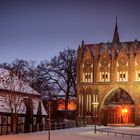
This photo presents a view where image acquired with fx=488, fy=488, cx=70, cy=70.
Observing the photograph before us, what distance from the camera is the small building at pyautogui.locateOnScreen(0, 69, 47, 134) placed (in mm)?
62509

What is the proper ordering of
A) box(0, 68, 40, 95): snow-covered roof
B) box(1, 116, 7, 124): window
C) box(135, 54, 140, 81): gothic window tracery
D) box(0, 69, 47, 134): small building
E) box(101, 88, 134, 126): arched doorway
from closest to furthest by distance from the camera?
box(1, 116, 7, 124): window → box(0, 69, 47, 134): small building → box(0, 68, 40, 95): snow-covered roof → box(101, 88, 134, 126): arched doorway → box(135, 54, 140, 81): gothic window tracery

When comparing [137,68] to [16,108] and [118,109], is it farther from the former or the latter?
[16,108]

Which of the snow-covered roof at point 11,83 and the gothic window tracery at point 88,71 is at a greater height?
the gothic window tracery at point 88,71

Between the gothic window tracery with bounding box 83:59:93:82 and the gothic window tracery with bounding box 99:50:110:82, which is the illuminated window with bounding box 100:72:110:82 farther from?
the gothic window tracery with bounding box 83:59:93:82

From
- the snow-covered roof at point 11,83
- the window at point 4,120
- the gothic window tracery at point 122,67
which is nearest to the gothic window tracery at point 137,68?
the gothic window tracery at point 122,67

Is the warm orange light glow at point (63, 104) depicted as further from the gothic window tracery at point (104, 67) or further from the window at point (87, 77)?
the gothic window tracery at point (104, 67)

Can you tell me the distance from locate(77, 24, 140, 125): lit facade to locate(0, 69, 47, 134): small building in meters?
37.4

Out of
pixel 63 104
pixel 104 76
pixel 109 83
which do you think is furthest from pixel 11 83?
pixel 63 104

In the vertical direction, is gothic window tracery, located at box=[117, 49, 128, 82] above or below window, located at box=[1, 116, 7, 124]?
above

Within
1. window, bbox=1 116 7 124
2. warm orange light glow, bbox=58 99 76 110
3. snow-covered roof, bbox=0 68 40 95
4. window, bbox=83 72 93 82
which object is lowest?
window, bbox=1 116 7 124

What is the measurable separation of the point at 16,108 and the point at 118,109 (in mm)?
46797

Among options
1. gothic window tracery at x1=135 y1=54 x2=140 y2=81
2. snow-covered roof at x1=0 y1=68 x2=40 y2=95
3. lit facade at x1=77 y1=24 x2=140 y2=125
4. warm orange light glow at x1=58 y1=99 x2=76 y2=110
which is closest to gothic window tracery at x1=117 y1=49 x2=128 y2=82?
lit facade at x1=77 y1=24 x2=140 y2=125

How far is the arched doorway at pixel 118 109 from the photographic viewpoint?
10612 centimetres

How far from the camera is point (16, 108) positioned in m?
64.0
